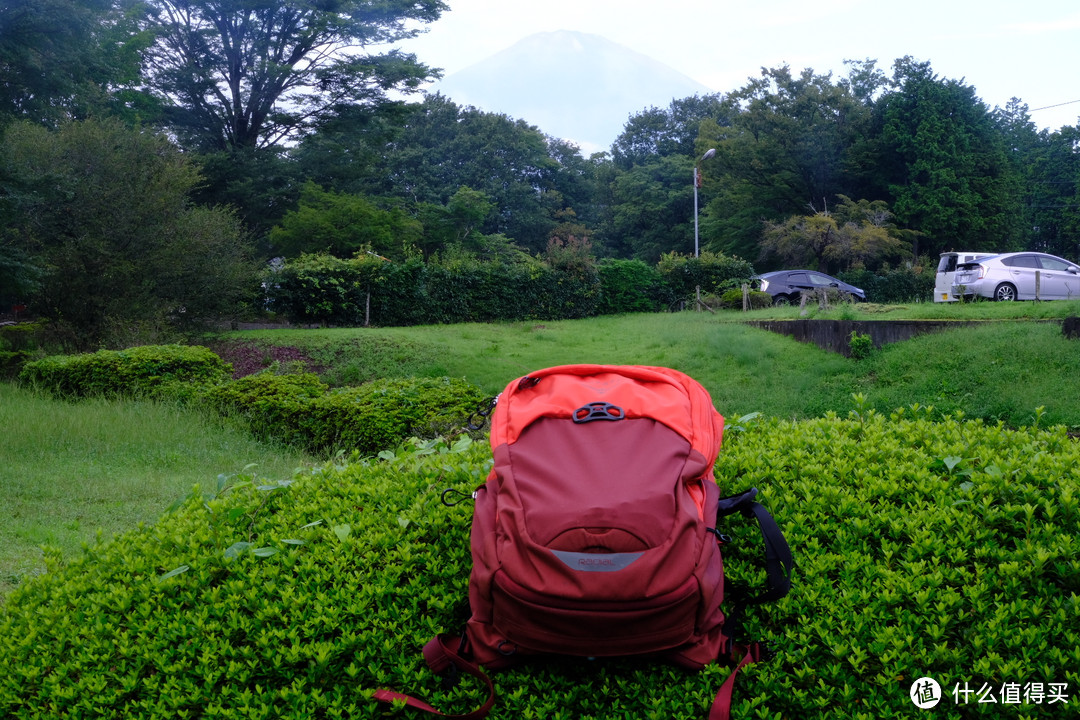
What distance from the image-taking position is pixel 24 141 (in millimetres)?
13641

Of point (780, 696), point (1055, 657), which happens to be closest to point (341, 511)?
point (780, 696)

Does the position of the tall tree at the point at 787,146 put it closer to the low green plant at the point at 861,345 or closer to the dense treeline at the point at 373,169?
the dense treeline at the point at 373,169

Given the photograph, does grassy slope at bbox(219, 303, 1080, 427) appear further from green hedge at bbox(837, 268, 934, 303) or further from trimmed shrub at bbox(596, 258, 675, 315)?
green hedge at bbox(837, 268, 934, 303)

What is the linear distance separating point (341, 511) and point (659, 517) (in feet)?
4.62

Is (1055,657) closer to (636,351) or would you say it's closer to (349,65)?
(636,351)

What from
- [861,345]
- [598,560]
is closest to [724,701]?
[598,560]

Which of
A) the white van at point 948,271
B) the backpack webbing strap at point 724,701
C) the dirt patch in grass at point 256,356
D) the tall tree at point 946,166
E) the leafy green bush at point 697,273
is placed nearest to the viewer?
the backpack webbing strap at point 724,701

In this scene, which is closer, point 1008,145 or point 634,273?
point 634,273

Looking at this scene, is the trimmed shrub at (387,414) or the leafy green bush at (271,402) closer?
the trimmed shrub at (387,414)

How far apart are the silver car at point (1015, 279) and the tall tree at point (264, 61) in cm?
1887

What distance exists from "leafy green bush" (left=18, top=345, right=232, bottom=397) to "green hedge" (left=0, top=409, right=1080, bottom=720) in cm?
795

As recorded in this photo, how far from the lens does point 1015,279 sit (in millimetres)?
16469

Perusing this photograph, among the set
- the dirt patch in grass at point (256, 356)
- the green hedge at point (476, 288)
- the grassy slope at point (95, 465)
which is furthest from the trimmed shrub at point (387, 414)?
the green hedge at point (476, 288)

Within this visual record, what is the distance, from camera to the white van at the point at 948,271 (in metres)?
17.1
